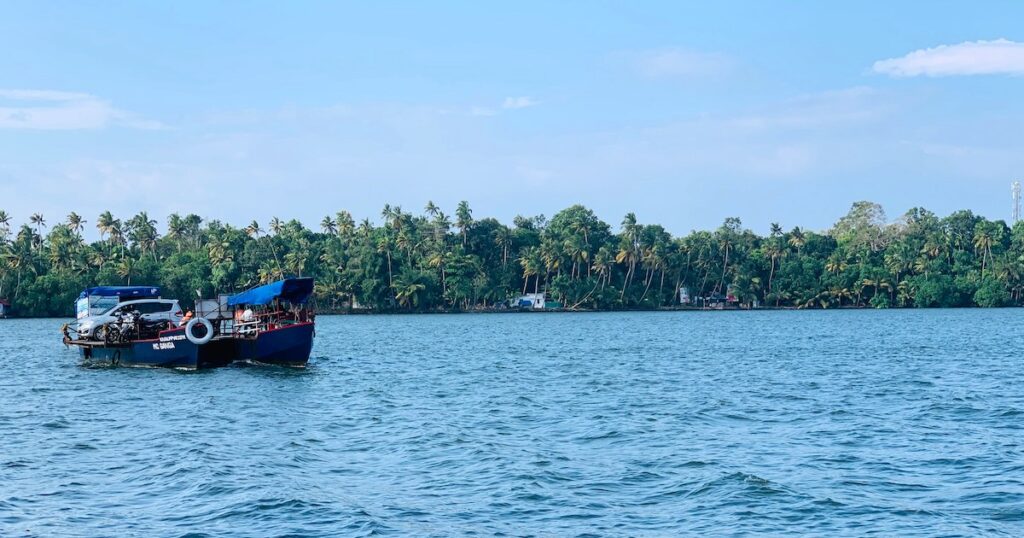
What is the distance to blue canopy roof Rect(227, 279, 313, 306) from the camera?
47.7 metres

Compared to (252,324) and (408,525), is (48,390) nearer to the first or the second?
(252,324)

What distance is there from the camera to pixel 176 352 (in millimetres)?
48000

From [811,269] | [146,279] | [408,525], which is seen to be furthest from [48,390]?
[811,269]

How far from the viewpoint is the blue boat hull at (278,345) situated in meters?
47.4

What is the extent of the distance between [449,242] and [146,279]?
45.9 meters

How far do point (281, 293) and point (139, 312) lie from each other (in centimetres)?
1097

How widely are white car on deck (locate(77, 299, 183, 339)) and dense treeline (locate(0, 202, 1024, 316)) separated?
304ft

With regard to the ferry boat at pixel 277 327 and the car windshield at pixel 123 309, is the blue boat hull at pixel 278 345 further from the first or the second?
the car windshield at pixel 123 309

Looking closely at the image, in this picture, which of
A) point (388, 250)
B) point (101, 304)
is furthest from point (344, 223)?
point (101, 304)

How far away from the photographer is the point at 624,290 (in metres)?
169

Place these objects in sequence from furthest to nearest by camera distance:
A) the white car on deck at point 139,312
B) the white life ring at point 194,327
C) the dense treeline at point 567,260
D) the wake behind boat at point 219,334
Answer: the dense treeline at point 567,260 < the white car on deck at point 139,312 < the wake behind boat at point 219,334 < the white life ring at point 194,327

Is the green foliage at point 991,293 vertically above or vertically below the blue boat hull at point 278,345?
above

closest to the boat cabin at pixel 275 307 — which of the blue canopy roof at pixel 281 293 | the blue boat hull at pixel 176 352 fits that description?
the blue canopy roof at pixel 281 293

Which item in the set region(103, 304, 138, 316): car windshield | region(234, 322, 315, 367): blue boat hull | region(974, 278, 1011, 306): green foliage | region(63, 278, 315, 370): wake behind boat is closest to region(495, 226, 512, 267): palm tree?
region(974, 278, 1011, 306): green foliage
